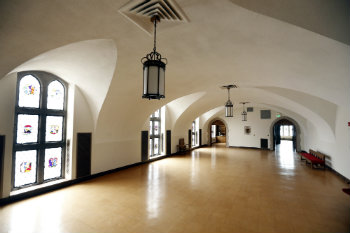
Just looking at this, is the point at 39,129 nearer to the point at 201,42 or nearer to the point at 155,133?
the point at 201,42

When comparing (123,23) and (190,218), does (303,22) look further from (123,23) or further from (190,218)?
(190,218)

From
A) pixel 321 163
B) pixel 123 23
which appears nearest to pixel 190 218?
pixel 123 23

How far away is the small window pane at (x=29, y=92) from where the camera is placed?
16.4ft

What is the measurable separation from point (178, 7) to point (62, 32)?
6.36 feet

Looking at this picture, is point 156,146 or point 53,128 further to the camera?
point 156,146

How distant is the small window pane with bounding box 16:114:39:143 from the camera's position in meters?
4.96

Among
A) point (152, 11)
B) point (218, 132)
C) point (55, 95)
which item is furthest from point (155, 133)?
point (218, 132)

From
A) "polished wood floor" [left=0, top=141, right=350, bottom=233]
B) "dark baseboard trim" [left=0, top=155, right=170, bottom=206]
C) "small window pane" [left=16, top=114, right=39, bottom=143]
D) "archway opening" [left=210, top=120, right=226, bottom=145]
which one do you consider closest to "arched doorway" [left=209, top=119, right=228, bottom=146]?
"archway opening" [left=210, top=120, right=226, bottom=145]

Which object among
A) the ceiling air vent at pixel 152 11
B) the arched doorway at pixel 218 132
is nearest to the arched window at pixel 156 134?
the ceiling air vent at pixel 152 11

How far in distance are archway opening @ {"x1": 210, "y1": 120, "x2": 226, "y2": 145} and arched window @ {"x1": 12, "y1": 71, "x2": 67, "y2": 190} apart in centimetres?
1665

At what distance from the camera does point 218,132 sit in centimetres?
2258

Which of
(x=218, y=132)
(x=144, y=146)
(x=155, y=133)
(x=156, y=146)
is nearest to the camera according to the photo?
(x=144, y=146)

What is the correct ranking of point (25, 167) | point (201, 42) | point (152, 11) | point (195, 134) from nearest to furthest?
point (152, 11)
point (201, 42)
point (25, 167)
point (195, 134)

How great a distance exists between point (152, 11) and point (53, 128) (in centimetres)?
519
